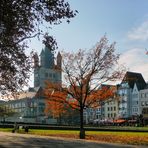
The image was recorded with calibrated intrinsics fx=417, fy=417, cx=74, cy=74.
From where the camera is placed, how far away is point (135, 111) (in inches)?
6722

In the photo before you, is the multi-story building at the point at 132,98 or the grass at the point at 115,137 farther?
the multi-story building at the point at 132,98

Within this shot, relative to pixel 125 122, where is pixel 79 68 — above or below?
above

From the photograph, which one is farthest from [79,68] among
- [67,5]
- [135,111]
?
[135,111]

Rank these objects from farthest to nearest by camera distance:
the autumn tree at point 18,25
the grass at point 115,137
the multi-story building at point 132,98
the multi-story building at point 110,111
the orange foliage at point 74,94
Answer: the multi-story building at point 110,111 < the multi-story building at point 132,98 < the orange foliage at point 74,94 < the grass at point 115,137 < the autumn tree at point 18,25

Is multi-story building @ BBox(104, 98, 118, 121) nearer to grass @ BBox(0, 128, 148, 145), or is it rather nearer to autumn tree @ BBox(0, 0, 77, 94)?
grass @ BBox(0, 128, 148, 145)

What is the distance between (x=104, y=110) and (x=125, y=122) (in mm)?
63054

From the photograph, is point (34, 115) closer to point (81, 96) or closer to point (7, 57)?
point (81, 96)

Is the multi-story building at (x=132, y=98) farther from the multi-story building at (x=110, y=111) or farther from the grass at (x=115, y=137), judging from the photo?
the grass at (x=115, y=137)

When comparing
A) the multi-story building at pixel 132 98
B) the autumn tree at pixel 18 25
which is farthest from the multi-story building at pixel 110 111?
the autumn tree at pixel 18 25

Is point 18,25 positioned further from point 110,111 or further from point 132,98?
point 110,111

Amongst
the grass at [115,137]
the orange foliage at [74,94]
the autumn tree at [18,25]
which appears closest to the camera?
the autumn tree at [18,25]

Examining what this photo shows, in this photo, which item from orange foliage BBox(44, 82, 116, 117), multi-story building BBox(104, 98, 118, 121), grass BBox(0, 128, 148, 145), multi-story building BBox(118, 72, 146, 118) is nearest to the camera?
grass BBox(0, 128, 148, 145)

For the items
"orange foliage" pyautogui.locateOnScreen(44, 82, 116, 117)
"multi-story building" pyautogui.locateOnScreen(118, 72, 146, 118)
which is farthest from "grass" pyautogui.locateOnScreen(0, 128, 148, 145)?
"multi-story building" pyautogui.locateOnScreen(118, 72, 146, 118)

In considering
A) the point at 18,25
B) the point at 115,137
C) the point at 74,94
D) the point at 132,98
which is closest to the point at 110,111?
the point at 132,98
